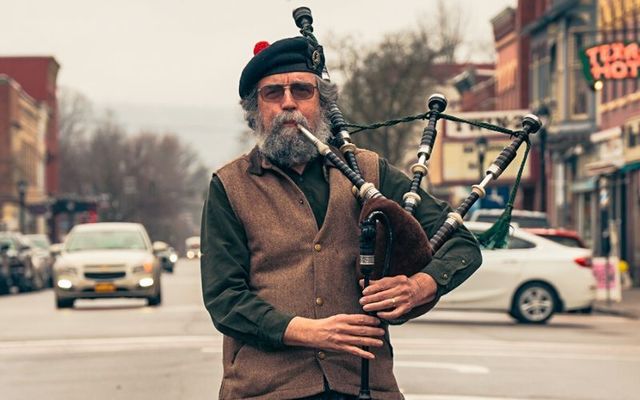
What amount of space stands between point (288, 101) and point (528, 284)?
20074 mm

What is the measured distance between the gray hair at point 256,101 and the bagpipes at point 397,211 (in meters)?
0.02

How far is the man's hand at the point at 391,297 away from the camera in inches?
189

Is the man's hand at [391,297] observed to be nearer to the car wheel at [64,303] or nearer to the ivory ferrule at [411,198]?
the ivory ferrule at [411,198]

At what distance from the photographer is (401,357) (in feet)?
57.2

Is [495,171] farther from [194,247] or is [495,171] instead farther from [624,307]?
[194,247]

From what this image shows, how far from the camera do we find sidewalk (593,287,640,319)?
28453mm

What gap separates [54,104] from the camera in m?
112

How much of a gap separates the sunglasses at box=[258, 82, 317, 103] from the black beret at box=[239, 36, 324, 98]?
0.04m

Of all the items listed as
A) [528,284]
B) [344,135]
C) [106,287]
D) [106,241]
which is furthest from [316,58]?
[106,241]

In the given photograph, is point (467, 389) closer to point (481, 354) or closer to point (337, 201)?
point (481, 354)

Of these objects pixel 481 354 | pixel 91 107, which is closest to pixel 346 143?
pixel 481 354

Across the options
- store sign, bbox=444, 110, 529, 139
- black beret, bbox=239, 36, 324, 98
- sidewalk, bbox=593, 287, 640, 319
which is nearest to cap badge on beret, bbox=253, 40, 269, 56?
black beret, bbox=239, 36, 324, 98

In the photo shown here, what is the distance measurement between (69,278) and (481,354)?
11854 millimetres

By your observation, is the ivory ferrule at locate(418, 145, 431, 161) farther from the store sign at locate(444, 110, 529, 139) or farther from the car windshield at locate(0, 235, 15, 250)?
the store sign at locate(444, 110, 529, 139)
